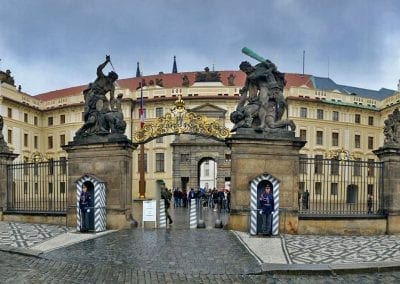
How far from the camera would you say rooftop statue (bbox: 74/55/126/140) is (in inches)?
639

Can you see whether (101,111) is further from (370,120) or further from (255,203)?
(370,120)

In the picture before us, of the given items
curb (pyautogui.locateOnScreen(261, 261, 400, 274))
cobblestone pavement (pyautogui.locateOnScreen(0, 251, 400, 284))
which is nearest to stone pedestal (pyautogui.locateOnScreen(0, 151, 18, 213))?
cobblestone pavement (pyautogui.locateOnScreen(0, 251, 400, 284))

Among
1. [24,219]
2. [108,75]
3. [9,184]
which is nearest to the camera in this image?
[108,75]

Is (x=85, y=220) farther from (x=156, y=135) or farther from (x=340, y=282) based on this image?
(x=340, y=282)

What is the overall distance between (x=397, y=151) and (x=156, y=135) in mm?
8140

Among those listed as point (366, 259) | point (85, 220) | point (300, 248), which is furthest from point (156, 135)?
point (366, 259)

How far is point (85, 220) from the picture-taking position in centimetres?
1508

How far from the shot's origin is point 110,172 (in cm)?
1595

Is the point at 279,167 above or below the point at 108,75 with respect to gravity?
below

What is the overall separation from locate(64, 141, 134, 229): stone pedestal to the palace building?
1547 inches

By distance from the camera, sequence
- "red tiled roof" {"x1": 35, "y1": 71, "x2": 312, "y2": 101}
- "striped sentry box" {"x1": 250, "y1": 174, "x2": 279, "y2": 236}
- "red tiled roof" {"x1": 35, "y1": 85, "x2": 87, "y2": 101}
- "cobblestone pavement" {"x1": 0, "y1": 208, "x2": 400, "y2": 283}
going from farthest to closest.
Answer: "red tiled roof" {"x1": 35, "y1": 85, "x2": 87, "y2": 101}, "red tiled roof" {"x1": 35, "y1": 71, "x2": 312, "y2": 101}, "striped sentry box" {"x1": 250, "y1": 174, "x2": 279, "y2": 236}, "cobblestone pavement" {"x1": 0, "y1": 208, "x2": 400, "y2": 283}

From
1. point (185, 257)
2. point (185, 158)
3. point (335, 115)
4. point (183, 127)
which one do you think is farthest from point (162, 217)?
point (335, 115)

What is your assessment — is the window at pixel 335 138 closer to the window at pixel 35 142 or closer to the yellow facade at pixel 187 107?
the yellow facade at pixel 187 107

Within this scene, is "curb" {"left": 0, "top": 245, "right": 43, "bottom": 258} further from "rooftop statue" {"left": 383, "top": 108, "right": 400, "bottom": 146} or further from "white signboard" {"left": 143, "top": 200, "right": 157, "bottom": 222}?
"rooftop statue" {"left": 383, "top": 108, "right": 400, "bottom": 146}
